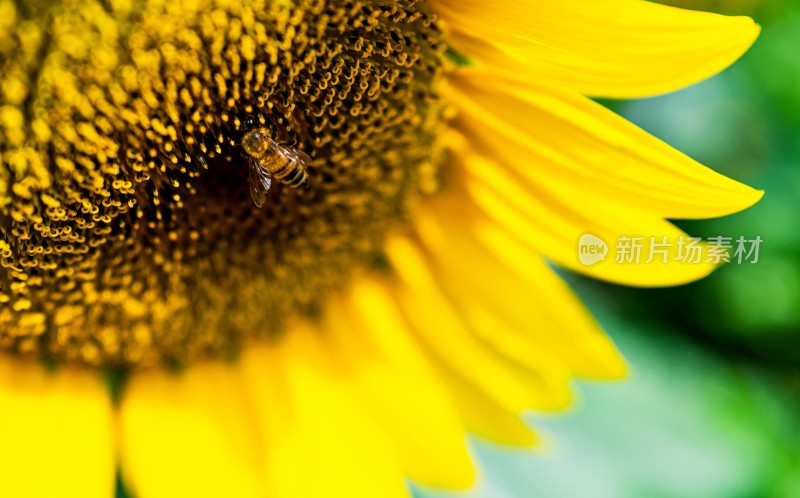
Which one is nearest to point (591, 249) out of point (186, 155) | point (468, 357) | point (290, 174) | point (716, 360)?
point (468, 357)

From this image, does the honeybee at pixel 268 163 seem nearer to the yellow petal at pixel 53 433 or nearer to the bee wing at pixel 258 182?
the bee wing at pixel 258 182

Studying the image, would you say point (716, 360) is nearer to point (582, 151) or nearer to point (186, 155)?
point (582, 151)

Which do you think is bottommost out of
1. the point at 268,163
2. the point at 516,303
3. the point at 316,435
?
the point at 316,435

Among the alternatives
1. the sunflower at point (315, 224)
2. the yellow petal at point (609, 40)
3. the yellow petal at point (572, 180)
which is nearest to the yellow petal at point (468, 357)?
the sunflower at point (315, 224)

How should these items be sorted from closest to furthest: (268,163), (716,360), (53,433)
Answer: (268,163), (53,433), (716,360)

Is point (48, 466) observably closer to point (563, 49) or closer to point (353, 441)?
point (353, 441)

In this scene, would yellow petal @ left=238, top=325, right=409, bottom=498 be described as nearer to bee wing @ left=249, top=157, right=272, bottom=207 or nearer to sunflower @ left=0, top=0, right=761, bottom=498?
sunflower @ left=0, top=0, right=761, bottom=498
